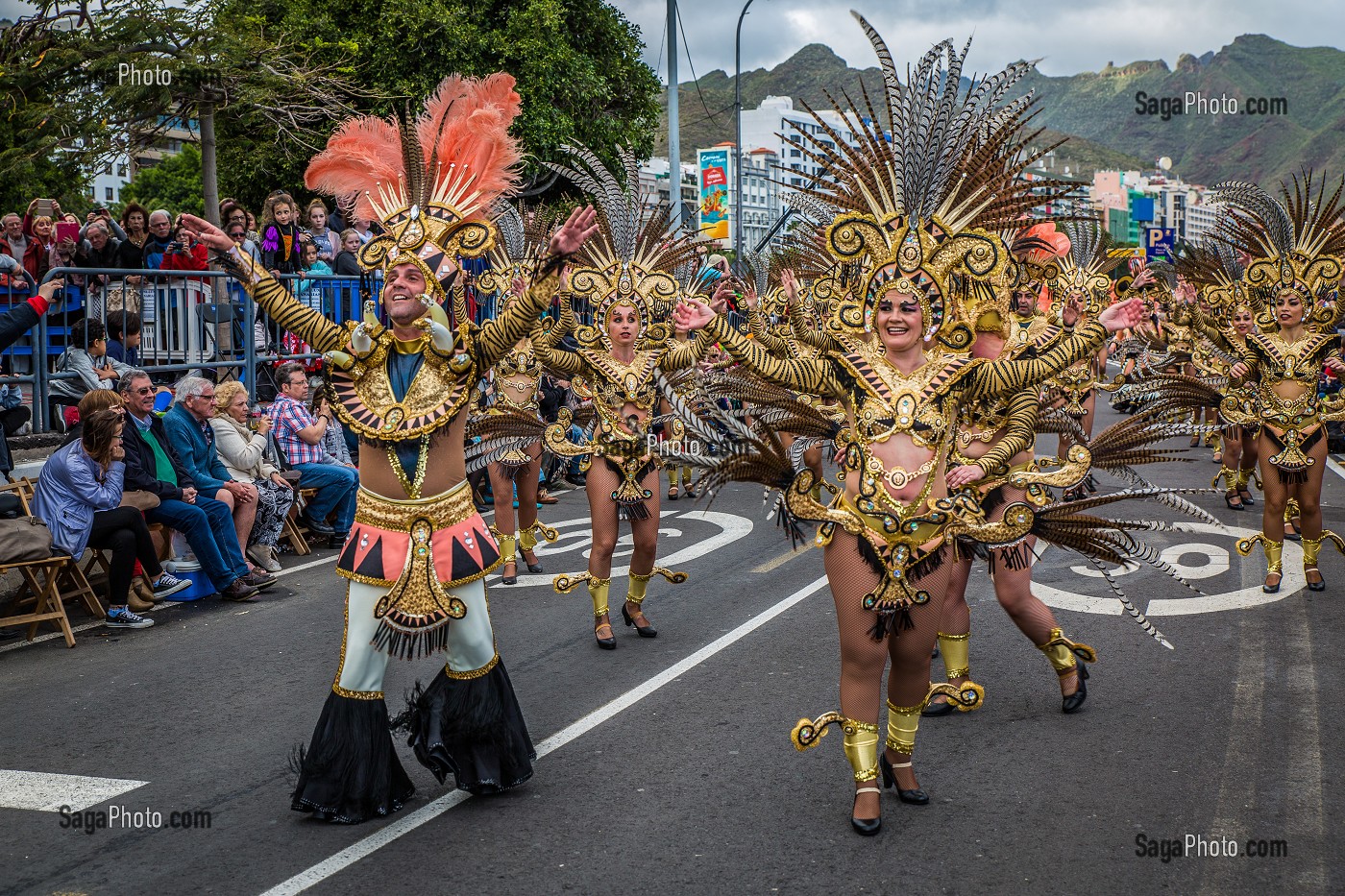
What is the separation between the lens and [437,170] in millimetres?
5676

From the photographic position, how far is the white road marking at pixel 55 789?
535cm

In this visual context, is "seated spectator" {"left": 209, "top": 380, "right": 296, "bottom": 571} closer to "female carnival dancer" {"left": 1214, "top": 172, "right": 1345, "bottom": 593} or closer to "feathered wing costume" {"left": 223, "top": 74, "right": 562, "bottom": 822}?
"feathered wing costume" {"left": 223, "top": 74, "right": 562, "bottom": 822}

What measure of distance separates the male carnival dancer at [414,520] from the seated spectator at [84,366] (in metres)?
6.49

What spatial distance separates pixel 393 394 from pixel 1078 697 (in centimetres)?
380

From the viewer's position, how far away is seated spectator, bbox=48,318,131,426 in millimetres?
11109

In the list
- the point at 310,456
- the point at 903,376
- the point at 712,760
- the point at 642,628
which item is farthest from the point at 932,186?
the point at 310,456

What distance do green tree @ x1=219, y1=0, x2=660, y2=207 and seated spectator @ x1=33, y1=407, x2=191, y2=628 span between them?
45.4 feet

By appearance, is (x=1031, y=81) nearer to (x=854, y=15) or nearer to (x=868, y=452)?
(x=854, y=15)

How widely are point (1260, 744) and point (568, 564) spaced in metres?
6.01

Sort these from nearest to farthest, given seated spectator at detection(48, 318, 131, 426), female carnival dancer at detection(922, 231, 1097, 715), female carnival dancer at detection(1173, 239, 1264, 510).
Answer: female carnival dancer at detection(922, 231, 1097, 715) < female carnival dancer at detection(1173, 239, 1264, 510) < seated spectator at detection(48, 318, 131, 426)

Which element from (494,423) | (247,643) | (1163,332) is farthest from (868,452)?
(1163,332)

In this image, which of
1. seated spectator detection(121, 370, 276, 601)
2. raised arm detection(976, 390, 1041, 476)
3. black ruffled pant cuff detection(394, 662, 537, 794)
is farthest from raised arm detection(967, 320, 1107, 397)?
seated spectator detection(121, 370, 276, 601)

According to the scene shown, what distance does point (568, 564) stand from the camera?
10.7 meters

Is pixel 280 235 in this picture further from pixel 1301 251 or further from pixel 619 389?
pixel 1301 251
